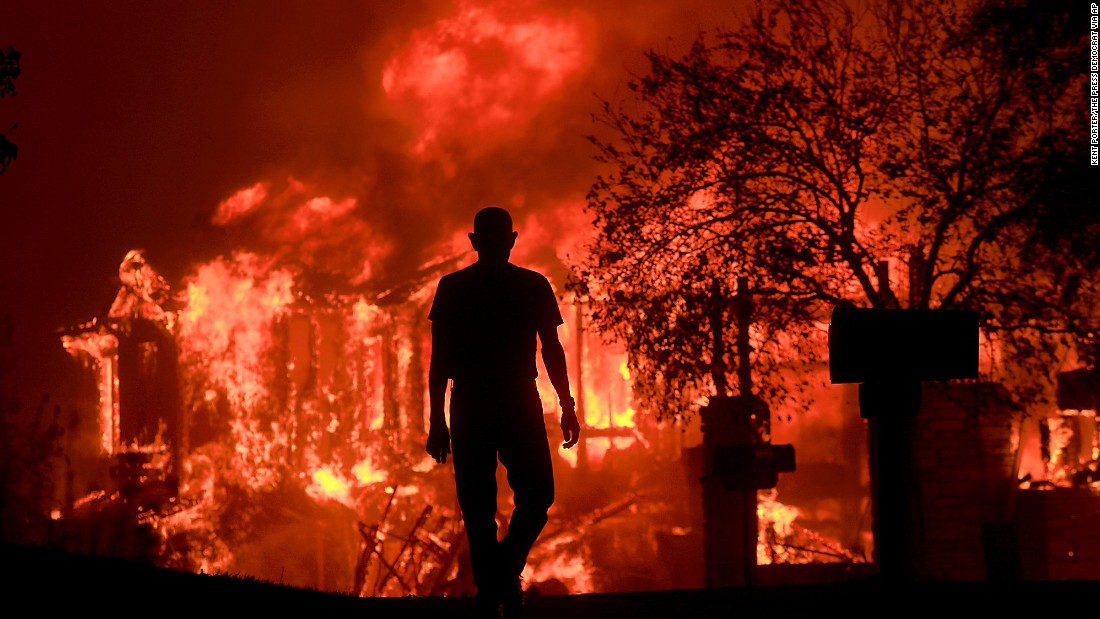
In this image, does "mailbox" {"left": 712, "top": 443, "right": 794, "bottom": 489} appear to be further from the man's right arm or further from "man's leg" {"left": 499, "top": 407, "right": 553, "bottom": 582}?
the man's right arm

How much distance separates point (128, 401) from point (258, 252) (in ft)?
32.2

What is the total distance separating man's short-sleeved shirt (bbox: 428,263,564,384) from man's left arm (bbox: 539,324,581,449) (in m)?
0.06

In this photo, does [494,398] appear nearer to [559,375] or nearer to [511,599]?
[559,375]

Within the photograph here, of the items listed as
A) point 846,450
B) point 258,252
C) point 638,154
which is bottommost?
point 846,450

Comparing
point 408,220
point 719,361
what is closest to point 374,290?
point 408,220

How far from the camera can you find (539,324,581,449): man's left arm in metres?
7.04

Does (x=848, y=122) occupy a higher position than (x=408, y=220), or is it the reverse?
(x=408, y=220)

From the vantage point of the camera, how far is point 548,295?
7102 millimetres

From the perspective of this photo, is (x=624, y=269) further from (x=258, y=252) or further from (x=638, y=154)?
(x=258, y=252)

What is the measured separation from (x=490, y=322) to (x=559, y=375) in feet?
1.91

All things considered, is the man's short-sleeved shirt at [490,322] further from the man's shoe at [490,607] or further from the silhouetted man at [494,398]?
the man's shoe at [490,607]

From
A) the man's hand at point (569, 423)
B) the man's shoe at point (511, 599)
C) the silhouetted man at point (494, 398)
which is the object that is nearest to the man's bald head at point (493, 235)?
the silhouetted man at point (494, 398)

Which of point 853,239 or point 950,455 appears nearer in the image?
point 853,239

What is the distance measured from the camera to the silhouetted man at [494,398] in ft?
22.6
